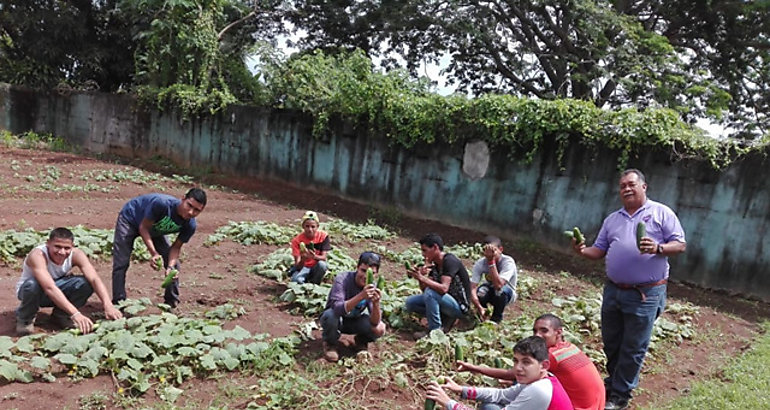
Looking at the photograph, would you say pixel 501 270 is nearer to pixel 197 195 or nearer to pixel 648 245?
pixel 648 245

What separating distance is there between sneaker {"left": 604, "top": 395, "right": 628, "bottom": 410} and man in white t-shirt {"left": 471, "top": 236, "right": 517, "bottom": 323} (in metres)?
1.53

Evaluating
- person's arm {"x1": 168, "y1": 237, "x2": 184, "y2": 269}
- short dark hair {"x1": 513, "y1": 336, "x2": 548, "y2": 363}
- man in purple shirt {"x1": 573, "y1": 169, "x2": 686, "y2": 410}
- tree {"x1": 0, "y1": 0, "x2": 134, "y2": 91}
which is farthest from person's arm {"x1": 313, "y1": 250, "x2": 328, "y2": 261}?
tree {"x1": 0, "y1": 0, "x2": 134, "y2": 91}

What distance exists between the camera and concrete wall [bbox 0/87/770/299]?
8.69 metres

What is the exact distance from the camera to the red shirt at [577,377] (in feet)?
11.6

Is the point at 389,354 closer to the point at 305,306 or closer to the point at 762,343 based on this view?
the point at 305,306

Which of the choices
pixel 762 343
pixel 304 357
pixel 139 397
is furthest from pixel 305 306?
pixel 762 343

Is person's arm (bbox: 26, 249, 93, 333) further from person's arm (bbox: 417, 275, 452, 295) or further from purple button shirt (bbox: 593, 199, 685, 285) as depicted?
purple button shirt (bbox: 593, 199, 685, 285)

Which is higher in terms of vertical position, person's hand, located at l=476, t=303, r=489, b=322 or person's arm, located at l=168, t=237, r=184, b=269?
person's arm, located at l=168, t=237, r=184, b=269

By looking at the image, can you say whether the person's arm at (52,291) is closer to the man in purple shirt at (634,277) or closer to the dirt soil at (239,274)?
the dirt soil at (239,274)

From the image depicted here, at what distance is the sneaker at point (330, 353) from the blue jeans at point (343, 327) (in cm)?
4

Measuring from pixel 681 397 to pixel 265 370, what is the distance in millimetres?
3413

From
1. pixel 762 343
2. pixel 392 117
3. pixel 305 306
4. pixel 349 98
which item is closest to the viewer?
pixel 305 306

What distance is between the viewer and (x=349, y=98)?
42.7 ft

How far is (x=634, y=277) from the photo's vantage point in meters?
4.31
